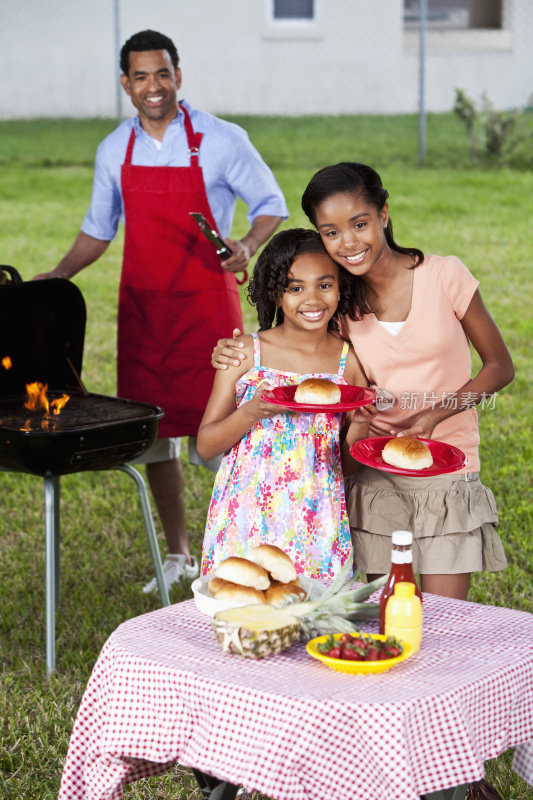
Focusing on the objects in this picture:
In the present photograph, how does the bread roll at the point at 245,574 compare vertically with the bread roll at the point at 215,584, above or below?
above

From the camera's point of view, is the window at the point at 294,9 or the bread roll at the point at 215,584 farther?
the window at the point at 294,9

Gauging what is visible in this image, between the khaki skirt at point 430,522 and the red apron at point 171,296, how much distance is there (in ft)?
5.34

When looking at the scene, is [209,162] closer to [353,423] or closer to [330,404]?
[353,423]

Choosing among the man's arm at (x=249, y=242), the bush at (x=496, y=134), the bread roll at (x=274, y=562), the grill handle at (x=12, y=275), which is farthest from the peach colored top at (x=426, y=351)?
the bush at (x=496, y=134)

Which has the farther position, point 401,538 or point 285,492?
point 285,492

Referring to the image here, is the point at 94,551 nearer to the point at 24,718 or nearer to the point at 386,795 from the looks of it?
the point at 24,718

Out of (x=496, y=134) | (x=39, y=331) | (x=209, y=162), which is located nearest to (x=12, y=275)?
(x=39, y=331)

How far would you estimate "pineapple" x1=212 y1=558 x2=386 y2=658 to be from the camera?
90.4 inches

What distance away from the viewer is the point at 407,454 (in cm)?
288

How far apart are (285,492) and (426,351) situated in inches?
21.8

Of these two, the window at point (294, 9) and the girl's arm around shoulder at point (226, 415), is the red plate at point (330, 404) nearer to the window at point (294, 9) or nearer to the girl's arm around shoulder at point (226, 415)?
the girl's arm around shoulder at point (226, 415)

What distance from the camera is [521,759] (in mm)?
2479

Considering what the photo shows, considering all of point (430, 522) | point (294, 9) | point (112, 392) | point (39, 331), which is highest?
point (294, 9)

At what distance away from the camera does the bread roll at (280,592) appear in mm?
2449
